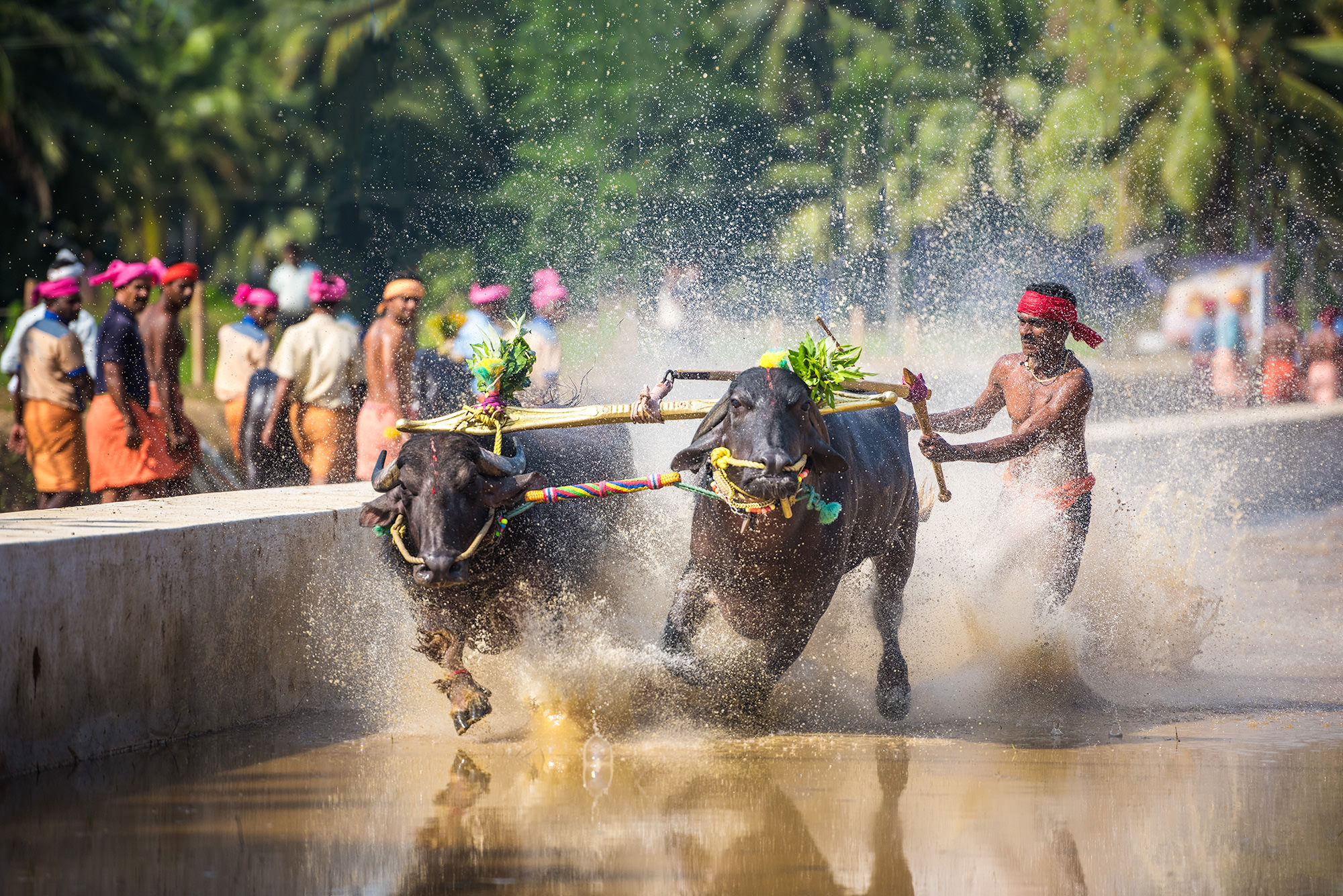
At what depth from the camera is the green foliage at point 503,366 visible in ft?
21.6

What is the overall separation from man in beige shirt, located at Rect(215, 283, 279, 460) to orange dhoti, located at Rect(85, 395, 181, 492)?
1774 millimetres

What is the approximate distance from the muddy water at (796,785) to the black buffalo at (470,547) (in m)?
0.23

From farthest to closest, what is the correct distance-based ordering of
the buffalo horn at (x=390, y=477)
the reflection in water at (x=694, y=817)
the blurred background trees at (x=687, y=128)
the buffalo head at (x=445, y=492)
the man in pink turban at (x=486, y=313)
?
1. the blurred background trees at (x=687, y=128)
2. the man in pink turban at (x=486, y=313)
3. the buffalo horn at (x=390, y=477)
4. the buffalo head at (x=445, y=492)
5. the reflection in water at (x=694, y=817)

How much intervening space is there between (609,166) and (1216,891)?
2115 cm

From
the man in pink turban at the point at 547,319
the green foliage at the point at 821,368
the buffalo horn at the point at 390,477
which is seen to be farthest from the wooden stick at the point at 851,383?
the man in pink turban at the point at 547,319

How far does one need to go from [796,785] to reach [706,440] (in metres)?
1.38

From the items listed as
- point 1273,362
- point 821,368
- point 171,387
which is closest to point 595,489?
point 821,368

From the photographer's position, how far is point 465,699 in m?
6.18

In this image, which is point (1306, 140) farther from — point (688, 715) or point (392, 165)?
point (688, 715)

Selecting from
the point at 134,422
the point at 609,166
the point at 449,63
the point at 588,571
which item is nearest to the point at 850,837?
the point at 588,571

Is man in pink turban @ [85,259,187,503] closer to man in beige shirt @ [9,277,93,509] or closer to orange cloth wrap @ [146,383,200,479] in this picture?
orange cloth wrap @ [146,383,200,479]

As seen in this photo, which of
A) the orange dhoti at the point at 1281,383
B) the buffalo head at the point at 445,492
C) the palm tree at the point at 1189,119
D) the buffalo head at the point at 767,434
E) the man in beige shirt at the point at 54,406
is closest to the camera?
the buffalo head at the point at 767,434

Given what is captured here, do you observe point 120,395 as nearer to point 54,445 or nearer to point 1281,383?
point 54,445

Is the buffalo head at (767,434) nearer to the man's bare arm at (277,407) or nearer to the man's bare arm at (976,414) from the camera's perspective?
the man's bare arm at (976,414)
